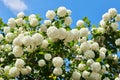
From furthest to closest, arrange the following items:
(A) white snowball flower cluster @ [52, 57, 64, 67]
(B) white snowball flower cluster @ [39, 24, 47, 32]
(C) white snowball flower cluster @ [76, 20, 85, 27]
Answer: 1. (C) white snowball flower cluster @ [76, 20, 85, 27]
2. (B) white snowball flower cluster @ [39, 24, 47, 32]
3. (A) white snowball flower cluster @ [52, 57, 64, 67]

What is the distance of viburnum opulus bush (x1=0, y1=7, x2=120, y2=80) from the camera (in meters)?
8.99

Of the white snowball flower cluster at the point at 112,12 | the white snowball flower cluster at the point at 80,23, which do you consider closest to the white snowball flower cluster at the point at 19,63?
the white snowball flower cluster at the point at 80,23

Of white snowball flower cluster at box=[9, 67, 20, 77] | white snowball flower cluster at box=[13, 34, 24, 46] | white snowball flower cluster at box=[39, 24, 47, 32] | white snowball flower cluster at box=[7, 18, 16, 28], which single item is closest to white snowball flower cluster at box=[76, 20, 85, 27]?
white snowball flower cluster at box=[39, 24, 47, 32]

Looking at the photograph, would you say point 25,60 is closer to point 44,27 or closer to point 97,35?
point 44,27

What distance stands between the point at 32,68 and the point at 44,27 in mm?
1078

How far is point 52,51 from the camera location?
9445 mm

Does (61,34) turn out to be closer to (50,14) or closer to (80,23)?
(50,14)

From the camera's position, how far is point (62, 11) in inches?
382

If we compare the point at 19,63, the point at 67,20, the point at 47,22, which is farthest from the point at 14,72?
the point at 67,20

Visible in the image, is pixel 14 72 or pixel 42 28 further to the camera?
pixel 42 28

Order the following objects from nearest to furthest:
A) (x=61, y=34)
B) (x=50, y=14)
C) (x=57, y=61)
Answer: (x=61, y=34) < (x=57, y=61) < (x=50, y=14)

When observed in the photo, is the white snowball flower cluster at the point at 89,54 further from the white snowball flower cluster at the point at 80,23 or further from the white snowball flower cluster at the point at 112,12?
the white snowball flower cluster at the point at 112,12

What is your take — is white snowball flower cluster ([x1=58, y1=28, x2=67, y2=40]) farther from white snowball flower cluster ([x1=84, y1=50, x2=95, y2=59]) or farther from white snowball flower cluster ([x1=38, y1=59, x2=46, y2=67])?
white snowball flower cluster ([x1=84, y1=50, x2=95, y2=59])

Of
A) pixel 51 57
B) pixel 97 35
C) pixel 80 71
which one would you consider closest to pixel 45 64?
pixel 51 57
